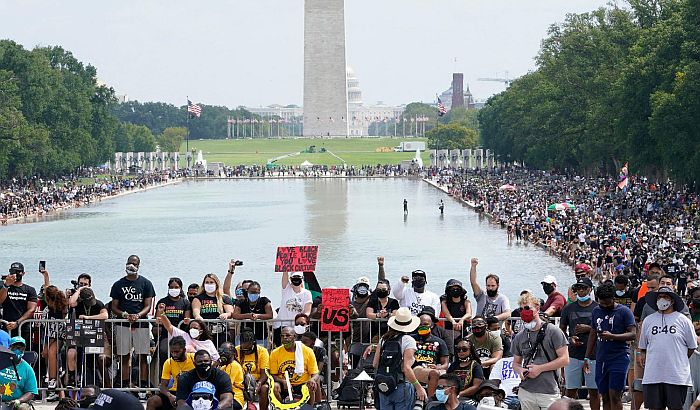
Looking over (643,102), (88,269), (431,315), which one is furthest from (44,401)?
(643,102)

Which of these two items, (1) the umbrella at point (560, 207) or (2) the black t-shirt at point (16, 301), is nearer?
(2) the black t-shirt at point (16, 301)

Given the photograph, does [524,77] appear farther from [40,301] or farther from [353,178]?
[40,301]

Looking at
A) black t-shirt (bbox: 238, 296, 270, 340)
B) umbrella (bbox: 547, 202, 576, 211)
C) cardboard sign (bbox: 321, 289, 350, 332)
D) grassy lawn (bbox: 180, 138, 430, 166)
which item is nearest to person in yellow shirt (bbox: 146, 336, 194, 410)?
cardboard sign (bbox: 321, 289, 350, 332)

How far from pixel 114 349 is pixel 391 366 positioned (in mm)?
4174

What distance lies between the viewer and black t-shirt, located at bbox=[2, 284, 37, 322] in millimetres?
17266

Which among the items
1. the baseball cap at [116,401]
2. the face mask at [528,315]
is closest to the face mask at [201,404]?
the baseball cap at [116,401]

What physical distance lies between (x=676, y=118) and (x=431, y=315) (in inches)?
1727

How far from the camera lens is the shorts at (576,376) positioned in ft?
49.2

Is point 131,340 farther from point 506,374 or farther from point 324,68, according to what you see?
point 324,68

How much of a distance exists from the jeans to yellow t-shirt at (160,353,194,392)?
183 centimetres

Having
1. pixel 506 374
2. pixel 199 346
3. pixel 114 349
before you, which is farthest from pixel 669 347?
pixel 114 349

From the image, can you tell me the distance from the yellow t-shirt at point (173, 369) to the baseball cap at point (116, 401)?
3710 millimetres

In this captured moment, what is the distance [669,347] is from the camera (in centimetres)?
1351

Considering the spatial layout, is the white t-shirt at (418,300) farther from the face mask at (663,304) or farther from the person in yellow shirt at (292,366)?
the face mask at (663,304)
